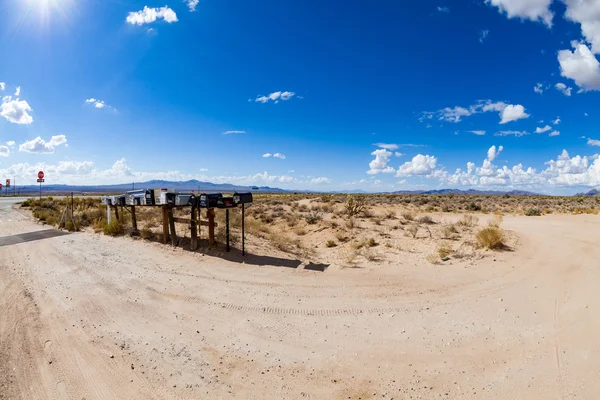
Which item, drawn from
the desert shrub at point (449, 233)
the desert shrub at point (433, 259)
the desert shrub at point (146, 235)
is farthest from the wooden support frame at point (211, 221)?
the desert shrub at point (449, 233)

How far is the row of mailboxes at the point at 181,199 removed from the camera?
33.7 feet

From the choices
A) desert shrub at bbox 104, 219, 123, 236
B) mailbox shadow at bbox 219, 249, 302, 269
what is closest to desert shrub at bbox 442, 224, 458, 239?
mailbox shadow at bbox 219, 249, 302, 269

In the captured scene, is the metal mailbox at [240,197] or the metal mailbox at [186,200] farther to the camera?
the metal mailbox at [186,200]

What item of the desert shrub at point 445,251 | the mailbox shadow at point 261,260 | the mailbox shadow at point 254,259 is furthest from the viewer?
the desert shrub at point 445,251

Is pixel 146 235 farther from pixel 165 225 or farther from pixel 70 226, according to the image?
pixel 70 226

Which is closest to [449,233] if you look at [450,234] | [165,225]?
[450,234]

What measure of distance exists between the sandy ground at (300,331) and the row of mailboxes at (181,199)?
2097 millimetres

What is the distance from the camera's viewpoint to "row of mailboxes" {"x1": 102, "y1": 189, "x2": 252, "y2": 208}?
10.3 meters

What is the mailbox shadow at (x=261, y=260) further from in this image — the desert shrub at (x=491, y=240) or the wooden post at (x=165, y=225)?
the desert shrub at (x=491, y=240)

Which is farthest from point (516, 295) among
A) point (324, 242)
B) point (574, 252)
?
point (324, 242)

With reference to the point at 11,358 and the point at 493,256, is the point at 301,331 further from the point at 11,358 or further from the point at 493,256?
the point at 493,256

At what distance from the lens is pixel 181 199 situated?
1109cm

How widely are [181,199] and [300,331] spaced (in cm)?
730

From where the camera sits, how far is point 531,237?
12.4 meters
